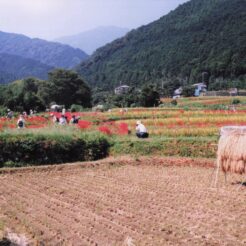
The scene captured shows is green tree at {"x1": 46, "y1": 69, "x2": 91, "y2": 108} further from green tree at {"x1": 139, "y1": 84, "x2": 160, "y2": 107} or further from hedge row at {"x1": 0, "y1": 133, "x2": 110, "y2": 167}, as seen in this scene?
hedge row at {"x1": 0, "y1": 133, "x2": 110, "y2": 167}

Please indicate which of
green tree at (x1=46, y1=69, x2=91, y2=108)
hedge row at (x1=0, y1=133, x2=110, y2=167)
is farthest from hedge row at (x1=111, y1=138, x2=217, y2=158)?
green tree at (x1=46, y1=69, x2=91, y2=108)

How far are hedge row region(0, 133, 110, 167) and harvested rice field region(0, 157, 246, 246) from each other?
154 centimetres

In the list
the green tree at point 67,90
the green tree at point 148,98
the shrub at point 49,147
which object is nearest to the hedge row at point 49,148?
the shrub at point 49,147

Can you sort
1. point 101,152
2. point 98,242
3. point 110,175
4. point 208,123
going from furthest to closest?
1. point 208,123
2. point 101,152
3. point 110,175
4. point 98,242

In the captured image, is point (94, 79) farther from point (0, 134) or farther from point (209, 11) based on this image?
point (0, 134)

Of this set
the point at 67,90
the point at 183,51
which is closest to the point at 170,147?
the point at 67,90

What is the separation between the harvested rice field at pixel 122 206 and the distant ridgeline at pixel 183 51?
3424 inches

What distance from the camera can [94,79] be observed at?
491 ft

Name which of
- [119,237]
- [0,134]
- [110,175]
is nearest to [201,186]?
[110,175]

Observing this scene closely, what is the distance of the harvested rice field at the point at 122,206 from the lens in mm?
8644

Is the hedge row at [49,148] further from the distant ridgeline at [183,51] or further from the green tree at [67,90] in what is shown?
the distant ridgeline at [183,51]

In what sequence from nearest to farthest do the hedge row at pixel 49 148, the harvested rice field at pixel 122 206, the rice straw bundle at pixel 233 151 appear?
the harvested rice field at pixel 122 206, the rice straw bundle at pixel 233 151, the hedge row at pixel 49 148

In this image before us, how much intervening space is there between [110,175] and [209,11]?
462ft

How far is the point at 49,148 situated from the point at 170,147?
489 centimetres
